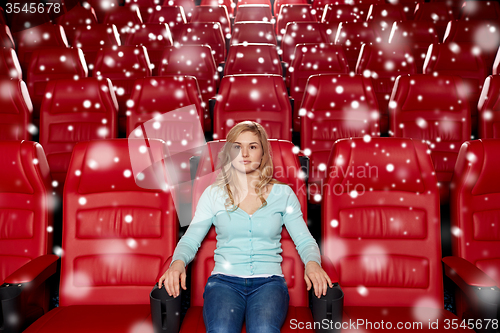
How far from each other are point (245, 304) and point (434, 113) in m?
1.52

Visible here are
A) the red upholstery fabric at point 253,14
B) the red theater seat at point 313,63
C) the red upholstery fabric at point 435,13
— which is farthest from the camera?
the red upholstery fabric at point 253,14

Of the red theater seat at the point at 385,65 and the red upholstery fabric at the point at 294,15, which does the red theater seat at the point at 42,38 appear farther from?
the red theater seat at the point at 385,65

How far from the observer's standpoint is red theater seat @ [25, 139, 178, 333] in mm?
1165

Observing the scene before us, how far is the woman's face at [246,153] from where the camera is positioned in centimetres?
113

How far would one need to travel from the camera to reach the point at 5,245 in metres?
1.22

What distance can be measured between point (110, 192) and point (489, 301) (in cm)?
108

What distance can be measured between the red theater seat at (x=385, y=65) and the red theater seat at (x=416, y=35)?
0.62 meters

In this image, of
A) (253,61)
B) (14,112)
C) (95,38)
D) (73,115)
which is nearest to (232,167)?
(73,115)

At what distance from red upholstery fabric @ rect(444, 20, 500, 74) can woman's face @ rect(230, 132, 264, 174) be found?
269 cm

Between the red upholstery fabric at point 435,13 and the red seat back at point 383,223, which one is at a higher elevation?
the red upholstery fabric at point 435,13

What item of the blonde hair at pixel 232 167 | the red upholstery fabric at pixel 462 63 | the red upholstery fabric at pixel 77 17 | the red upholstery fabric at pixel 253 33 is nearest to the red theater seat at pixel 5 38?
the red upholstery fabric at pixel 77 17

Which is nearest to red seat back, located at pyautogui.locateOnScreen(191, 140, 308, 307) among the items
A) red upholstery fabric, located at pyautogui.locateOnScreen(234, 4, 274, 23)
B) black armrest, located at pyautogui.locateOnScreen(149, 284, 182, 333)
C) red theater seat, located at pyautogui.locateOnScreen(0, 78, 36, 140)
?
black armrest, located at pyautogui.locateOnScreen(149, 284, 182, 333)

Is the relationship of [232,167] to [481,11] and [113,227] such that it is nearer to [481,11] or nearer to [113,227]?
[113,227]

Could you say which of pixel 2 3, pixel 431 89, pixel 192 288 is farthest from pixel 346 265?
pixel 2 3
